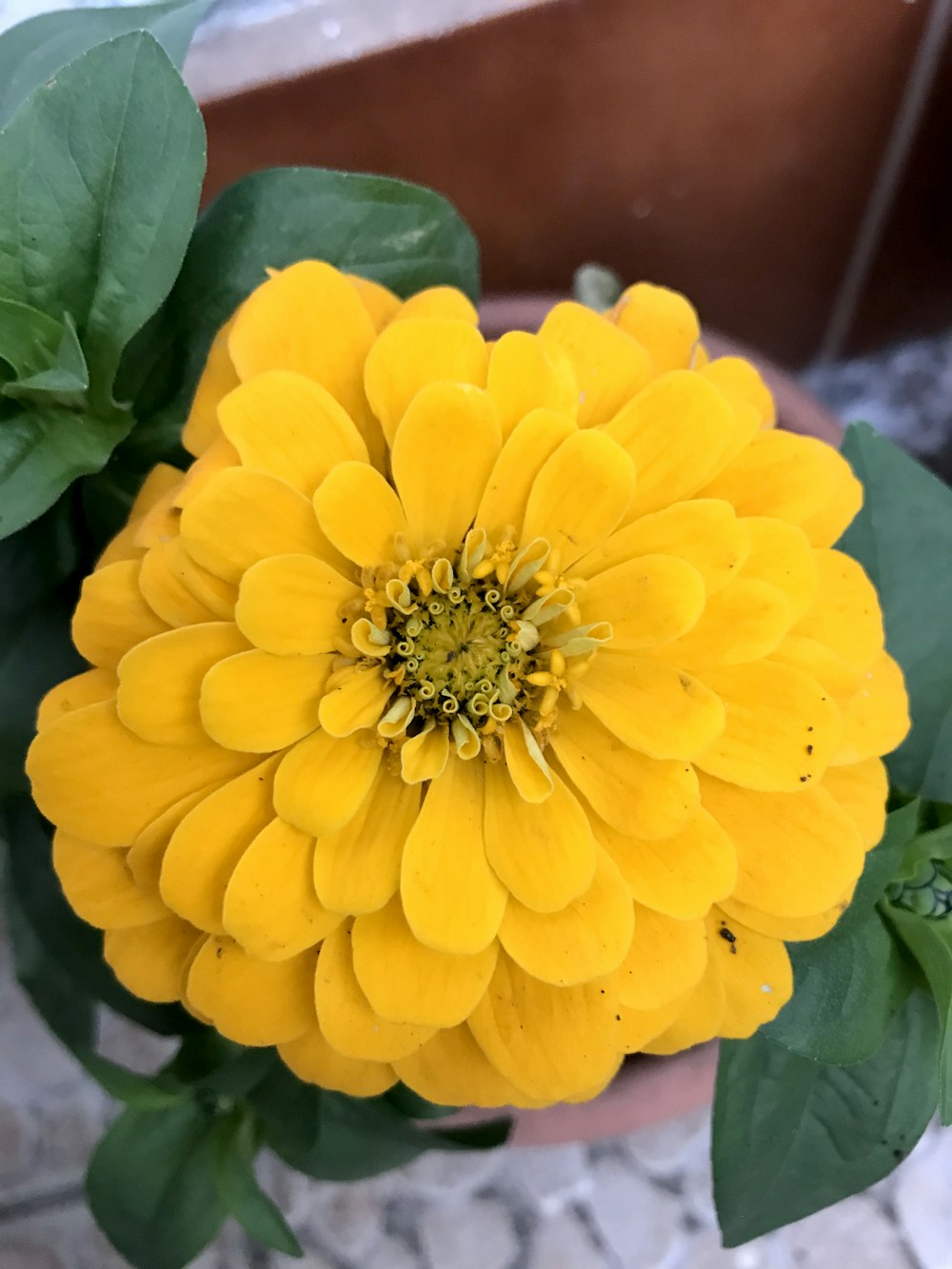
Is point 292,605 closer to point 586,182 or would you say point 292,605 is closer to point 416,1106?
point 416,1106

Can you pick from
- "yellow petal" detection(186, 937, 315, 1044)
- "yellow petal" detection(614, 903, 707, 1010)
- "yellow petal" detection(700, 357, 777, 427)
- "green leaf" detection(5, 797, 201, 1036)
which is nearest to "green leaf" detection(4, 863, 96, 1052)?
"green leaf" detection(5, 797, 201, 1036)

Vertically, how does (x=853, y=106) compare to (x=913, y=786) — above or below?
above

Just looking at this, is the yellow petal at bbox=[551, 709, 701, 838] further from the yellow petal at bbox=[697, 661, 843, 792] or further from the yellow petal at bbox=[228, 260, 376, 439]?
the yellow petal at bbox=[228, 260, 376, 439]

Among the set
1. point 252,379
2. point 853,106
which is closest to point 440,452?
point 252,379

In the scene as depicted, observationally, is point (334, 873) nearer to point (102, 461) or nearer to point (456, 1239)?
point (102, 461)

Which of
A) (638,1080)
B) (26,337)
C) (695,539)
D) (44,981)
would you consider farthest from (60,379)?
(638,1080)

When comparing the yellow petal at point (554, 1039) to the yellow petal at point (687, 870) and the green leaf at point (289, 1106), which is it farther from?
the green leaf at point (289, 1106)

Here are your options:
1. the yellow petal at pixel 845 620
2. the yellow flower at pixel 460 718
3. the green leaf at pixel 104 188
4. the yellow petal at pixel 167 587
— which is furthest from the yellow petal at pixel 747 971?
the green leaf at pixel 104 188
